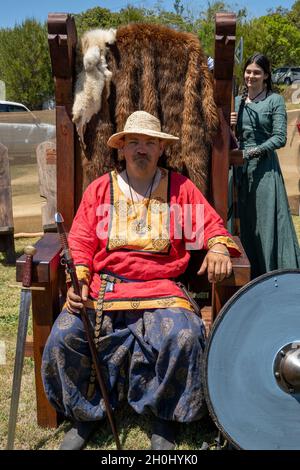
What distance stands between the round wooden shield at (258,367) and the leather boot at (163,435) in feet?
1.35

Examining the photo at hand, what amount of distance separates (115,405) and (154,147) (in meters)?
1.31

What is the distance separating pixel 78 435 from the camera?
254 cm

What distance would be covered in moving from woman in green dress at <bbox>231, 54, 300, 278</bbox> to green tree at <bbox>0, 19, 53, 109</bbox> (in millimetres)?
25217

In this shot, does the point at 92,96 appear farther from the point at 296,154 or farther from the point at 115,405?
the point at 296,154

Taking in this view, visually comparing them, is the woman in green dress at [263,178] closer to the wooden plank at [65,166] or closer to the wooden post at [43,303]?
the wooden plank at [65,166]

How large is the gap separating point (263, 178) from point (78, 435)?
7.49ft

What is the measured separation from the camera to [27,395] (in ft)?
10.0

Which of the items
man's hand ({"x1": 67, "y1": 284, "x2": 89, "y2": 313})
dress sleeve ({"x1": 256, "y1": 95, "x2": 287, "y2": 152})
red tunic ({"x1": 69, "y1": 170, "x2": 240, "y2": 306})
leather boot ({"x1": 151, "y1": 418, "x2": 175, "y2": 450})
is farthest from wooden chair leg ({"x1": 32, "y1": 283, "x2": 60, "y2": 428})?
dress sleeve ({"x1": 256, "y1": 95, "x2": 287, "y2": 152})

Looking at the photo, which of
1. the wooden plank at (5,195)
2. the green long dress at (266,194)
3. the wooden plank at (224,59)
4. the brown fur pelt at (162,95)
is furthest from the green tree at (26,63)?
the wooden plank at (224,59)

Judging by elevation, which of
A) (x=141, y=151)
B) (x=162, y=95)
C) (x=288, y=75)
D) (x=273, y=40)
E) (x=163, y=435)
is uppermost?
(x=273, y=40)

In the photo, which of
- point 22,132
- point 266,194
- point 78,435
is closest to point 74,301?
point 78,435

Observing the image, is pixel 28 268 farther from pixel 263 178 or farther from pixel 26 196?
pixel 26 196

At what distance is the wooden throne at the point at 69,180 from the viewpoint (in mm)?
2500

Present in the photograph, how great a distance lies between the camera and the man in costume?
96.3 inches
